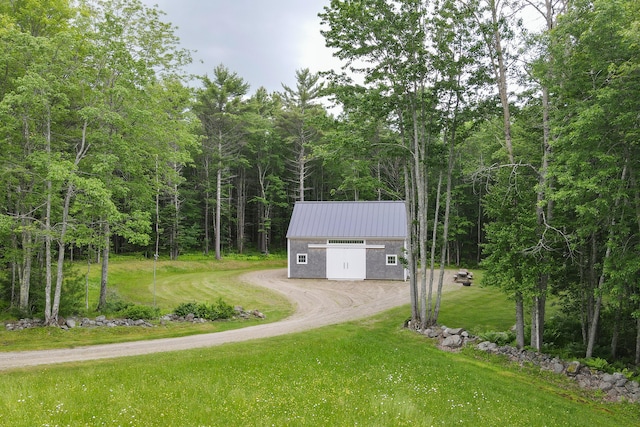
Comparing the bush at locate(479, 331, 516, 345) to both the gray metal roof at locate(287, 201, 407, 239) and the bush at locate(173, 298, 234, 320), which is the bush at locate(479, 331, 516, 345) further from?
the gray metal roof at locate(287, 201, 407, 239)

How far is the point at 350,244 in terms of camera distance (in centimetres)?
2870

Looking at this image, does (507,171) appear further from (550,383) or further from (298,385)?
(298,385)

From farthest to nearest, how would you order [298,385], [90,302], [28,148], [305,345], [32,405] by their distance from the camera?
1. [90,302]
2. [28,148]
3. [305,345]
4. [298,385]
5. [32,405]

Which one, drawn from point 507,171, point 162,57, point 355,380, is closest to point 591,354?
point 507,171

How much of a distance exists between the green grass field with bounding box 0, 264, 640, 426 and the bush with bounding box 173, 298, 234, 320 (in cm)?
496

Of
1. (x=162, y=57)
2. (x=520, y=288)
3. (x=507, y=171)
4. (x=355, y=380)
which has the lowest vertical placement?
(x=355, y=380)

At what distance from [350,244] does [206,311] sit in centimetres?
1349

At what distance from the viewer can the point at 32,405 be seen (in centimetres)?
699

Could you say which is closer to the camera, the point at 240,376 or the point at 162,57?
the point at 240,376

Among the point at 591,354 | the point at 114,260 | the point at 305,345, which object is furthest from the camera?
the point at 114,260

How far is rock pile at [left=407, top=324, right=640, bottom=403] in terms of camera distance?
10.9 meters

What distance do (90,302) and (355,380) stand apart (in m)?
15.0

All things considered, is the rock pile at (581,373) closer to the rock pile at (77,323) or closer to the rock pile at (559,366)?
the rock pile at (559,366)

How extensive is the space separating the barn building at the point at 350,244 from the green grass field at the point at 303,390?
589 inches
